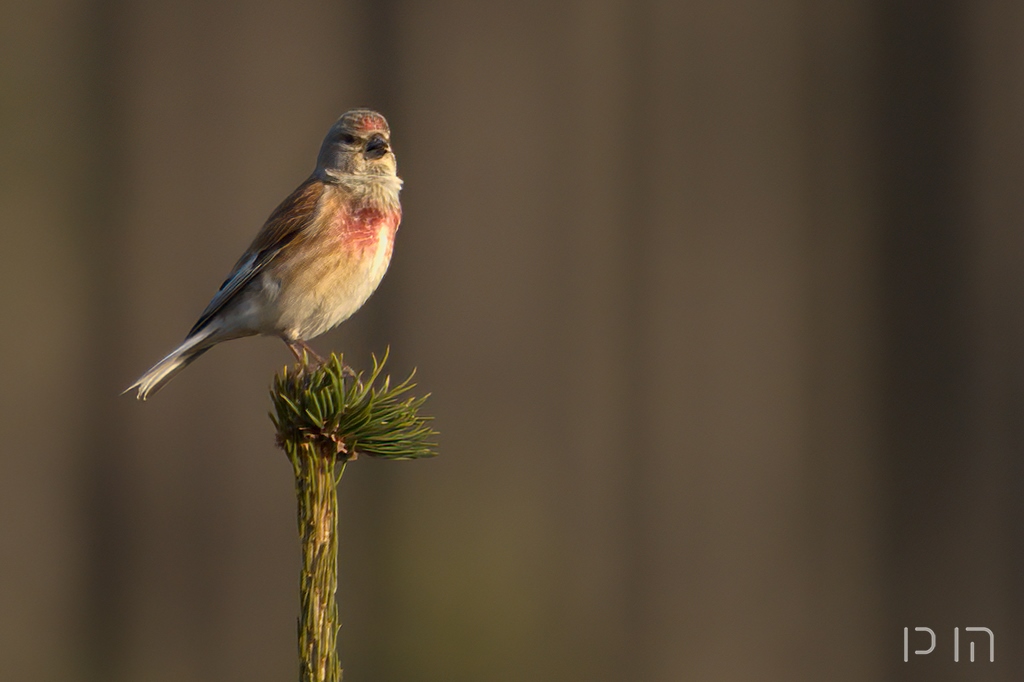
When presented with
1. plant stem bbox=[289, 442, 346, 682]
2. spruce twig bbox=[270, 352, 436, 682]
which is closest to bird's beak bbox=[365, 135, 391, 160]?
spruce twig bbox=[270, 352, 436, 682]

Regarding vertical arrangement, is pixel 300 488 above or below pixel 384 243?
below

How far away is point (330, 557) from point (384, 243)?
52.4 inches

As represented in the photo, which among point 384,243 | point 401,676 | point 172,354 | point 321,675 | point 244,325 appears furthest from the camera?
point 401,676

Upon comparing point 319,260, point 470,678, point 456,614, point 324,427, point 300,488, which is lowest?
point 470,678

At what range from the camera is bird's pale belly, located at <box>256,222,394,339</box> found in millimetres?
2773

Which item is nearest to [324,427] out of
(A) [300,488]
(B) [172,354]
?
(A) [300,488]

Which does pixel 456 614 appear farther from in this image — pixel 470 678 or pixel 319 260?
pixel 319 260

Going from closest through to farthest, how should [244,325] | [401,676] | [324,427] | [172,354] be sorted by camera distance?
[324,427] < [172,354] < [244,325] < [401,676]

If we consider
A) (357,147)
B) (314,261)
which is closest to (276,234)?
(314,261)

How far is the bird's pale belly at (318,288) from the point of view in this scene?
9.10 feet

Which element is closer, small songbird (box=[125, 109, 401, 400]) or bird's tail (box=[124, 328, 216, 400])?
bird's tail (box=[124, 328, 216, 400])

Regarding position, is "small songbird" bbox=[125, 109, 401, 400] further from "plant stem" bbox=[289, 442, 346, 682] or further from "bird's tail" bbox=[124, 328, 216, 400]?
"plant stem" bbox=[289, 442, 346, 682]

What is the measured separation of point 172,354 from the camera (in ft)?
8.19

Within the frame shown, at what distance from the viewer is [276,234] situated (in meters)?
2.88
